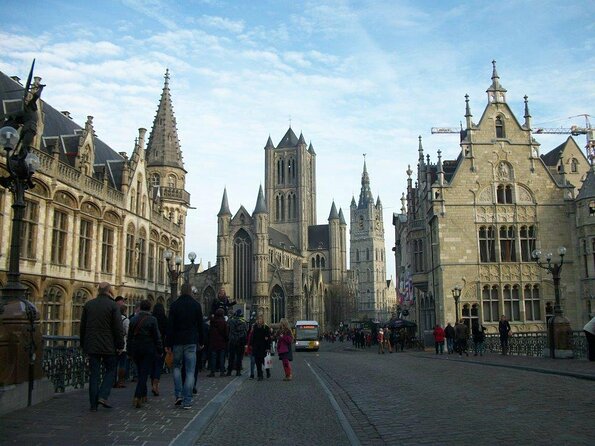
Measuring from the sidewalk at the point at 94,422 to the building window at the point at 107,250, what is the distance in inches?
840

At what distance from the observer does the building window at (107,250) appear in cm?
3122

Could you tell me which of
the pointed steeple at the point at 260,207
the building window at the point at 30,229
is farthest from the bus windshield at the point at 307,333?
the pointed steeple at the point at 260,207

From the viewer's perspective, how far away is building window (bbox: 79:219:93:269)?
28.6 meters

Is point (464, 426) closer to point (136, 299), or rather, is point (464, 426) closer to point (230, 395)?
point (230, 395)

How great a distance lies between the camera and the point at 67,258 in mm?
26859

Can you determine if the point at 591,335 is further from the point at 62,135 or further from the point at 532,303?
the point at 62,135

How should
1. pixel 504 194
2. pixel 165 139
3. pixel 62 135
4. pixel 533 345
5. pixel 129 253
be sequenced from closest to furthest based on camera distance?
pixel 533 345 < pixel 62 135 < pixel 129 253 < pixel 504 194 < pixel 165 139

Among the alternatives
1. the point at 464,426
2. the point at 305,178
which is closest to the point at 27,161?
the point at 464,426

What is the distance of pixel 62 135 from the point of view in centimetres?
3102

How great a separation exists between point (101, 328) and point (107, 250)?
23.9 metres

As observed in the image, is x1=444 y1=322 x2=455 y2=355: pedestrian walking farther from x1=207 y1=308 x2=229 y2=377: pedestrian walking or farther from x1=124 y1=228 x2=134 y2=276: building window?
x1=124 y1=228 x2=134 y2=276: building window

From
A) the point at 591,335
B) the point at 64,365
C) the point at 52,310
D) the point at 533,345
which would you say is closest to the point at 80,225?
the point at 52,310

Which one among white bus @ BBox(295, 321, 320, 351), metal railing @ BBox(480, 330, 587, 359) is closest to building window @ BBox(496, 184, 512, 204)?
metal railing @ BBox(480, 330, 587, 359)

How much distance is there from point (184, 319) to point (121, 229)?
24.9m
